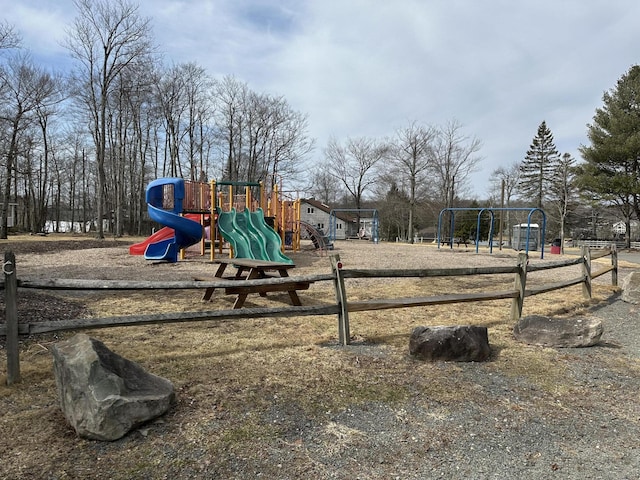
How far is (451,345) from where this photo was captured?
430cm

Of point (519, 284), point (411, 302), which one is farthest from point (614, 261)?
point (411, 302)

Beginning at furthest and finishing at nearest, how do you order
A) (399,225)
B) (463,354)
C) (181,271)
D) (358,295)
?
(399,225), (181,271), (358,295), (463,354)

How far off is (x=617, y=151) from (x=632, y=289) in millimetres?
26760

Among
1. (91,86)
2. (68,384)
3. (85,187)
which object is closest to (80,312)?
(68,384)

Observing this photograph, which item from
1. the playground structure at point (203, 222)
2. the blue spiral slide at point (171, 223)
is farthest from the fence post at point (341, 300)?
the blue spiral slide at point (171, 223)

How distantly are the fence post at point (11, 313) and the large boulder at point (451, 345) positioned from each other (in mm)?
3559

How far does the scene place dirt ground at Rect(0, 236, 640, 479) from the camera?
249cm

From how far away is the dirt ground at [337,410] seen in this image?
8.16 feet

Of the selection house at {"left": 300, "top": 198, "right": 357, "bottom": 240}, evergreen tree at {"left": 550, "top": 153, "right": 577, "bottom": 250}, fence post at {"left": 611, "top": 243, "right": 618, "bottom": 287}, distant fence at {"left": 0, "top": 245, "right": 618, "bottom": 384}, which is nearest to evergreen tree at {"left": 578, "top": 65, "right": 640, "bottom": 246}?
evergreen tree at {"left": 550, "top": 153, "right": 577, "bottom": 250}

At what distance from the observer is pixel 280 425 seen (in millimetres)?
2939

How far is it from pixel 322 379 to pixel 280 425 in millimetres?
895

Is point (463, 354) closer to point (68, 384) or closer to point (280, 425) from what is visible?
point (280, 425)

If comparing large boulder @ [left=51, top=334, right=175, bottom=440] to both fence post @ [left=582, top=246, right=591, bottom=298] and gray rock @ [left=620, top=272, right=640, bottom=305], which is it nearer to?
fence post @ [left=582, top=246, right=591, bottom=298]

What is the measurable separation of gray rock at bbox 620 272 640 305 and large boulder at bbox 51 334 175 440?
8.13m
